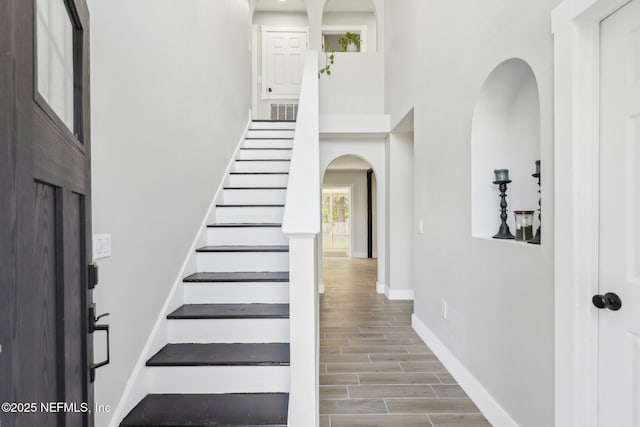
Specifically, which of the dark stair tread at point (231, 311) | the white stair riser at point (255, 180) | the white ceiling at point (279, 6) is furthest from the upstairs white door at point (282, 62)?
the dark stair tread at point (231, 311)

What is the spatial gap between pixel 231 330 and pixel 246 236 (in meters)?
0.94

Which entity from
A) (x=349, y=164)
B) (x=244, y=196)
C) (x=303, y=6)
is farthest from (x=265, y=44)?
(x=244, y=196)

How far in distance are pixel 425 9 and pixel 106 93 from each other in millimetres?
2933

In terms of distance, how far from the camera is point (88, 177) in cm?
109

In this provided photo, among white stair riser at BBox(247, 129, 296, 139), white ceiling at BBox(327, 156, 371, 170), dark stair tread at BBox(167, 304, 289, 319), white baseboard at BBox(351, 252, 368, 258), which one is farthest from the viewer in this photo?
white baseboard at BBox(351, 252, 368, 258)

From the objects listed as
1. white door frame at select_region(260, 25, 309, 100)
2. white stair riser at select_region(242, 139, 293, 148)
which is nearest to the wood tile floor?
white stair riser at select_region(242, 139, 293, 148)

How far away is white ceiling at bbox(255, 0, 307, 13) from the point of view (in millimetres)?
6410

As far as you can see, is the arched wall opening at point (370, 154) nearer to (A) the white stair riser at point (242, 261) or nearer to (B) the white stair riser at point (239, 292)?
(A) the white stair riser at point (242, 261)

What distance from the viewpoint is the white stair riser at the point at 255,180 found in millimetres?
3471

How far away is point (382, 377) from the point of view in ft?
8.32

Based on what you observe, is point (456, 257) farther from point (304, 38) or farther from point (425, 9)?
point (304, 38)

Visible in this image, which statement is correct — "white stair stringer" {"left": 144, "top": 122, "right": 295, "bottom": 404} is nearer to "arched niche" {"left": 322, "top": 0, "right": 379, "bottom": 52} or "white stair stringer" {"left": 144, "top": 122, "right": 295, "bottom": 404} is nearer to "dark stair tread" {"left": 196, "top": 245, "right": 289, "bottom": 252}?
"dark stair tread" {"left": 196, "top": 245, "right": 289, "bottom": 252}

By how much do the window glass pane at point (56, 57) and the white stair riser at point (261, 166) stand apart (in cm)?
Result: 269

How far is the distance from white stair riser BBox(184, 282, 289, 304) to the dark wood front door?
1.22 metres
